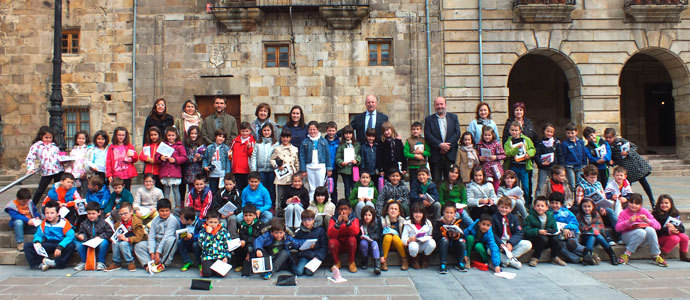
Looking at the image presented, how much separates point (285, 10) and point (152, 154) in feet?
27.3

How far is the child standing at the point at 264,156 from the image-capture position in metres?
7.51

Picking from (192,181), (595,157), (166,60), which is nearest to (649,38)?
(595,157)

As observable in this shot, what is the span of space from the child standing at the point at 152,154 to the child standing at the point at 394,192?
3.77m

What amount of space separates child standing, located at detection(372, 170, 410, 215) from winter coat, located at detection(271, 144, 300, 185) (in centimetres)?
154

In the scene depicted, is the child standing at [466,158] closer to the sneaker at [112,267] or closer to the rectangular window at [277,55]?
the sneaker at [112,267]

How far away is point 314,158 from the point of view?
7.55m

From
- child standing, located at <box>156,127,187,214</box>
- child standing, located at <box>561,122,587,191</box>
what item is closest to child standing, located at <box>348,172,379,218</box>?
child standing, located at <box>156,127,187,214</box>

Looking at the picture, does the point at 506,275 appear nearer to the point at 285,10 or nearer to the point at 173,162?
the point at 173,162

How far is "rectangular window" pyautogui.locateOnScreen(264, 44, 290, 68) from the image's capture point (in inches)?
572

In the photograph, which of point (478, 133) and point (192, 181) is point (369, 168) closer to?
point (478, 133)

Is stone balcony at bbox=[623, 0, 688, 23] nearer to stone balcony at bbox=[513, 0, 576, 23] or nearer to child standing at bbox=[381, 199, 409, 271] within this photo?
stone balcony at bbox=[513, 0, 576, 23]

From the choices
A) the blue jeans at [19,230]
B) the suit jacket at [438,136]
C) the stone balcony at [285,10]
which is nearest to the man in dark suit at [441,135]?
the suit jacket at [438,136]

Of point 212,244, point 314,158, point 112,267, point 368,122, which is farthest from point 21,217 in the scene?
point 368,122

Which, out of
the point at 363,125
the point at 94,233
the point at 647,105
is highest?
the point at 647,105
